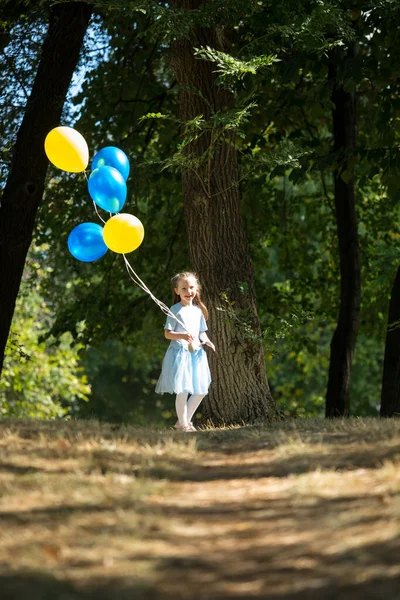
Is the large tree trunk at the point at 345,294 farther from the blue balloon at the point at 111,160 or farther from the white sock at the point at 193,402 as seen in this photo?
the blue balloon at the point at 111,160

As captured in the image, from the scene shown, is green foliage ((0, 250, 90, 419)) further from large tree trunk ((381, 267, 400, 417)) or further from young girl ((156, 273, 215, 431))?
young girl ((156, 273, 215, 431))

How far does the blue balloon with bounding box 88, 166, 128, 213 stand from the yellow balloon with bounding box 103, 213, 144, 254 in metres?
0.26

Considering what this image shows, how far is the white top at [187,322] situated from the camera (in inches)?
338

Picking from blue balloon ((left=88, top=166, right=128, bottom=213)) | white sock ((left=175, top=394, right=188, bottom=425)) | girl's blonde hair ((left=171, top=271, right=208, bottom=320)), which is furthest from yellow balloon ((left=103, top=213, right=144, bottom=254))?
white sock ((left=175, top=394, right=188, bottom=425))

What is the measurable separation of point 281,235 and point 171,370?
9.45 meters

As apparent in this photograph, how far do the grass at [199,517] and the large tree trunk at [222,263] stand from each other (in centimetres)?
252

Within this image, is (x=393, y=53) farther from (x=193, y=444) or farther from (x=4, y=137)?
(x=193, y=444)

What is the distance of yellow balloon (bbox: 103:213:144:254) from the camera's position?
808 centimetres

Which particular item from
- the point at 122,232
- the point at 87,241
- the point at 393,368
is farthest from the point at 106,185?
the point at 393,368

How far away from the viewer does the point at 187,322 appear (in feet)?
28.4

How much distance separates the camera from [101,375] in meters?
38.7

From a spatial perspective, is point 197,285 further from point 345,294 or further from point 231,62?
point 345,294

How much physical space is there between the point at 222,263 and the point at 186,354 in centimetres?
105

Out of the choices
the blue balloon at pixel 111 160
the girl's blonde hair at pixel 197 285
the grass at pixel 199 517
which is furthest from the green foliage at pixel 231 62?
the grass at pixel 199 517
